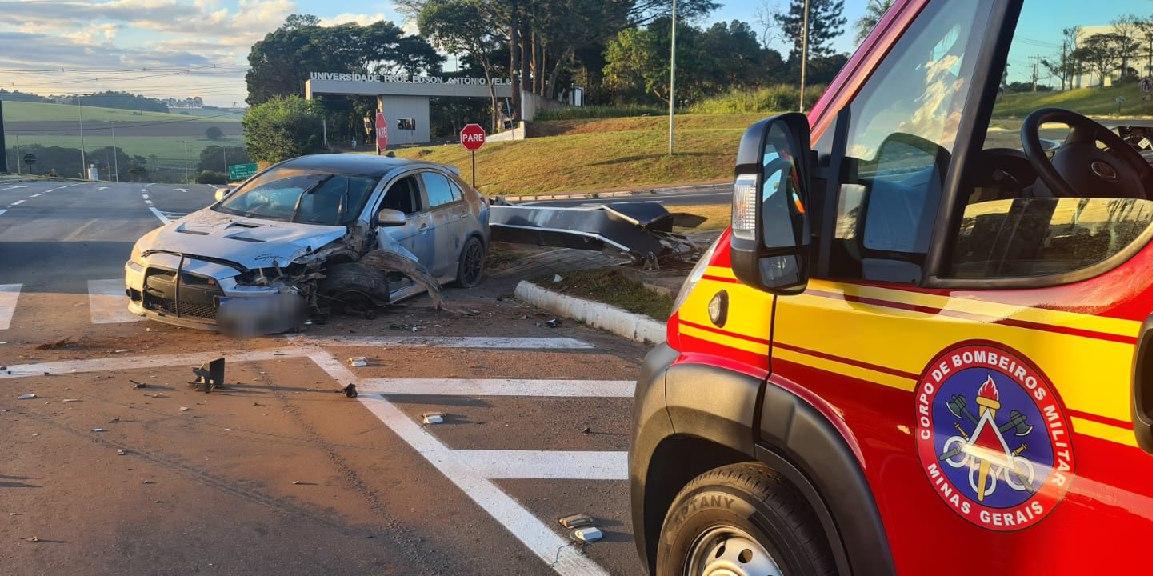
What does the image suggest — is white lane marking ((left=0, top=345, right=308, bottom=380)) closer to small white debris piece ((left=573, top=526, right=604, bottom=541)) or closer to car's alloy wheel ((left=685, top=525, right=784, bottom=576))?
small white debris piece ((left=573, top=526, right=604, bottom=541))

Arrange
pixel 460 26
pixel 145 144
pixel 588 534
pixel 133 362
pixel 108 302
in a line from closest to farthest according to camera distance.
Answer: pixel 588 534, pixel 133 362, pixel 108 302, pixel 460 26, pixel 145 144

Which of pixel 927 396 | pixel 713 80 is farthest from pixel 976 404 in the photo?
pixel 713 80

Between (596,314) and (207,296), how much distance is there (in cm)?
360

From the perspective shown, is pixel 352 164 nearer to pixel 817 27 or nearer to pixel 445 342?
pixel 445 342

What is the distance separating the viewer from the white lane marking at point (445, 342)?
8305 mm

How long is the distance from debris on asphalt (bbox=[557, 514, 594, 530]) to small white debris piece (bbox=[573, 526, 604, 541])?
0.06 m

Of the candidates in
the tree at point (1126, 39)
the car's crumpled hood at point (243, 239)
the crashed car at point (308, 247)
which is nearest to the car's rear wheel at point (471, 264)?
the crashed car at point (308, 247)

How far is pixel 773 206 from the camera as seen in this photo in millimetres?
2312

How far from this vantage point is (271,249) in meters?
8.42

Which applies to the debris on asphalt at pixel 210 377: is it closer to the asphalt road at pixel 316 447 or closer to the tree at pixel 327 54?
the asphalt road at pixel 316 447

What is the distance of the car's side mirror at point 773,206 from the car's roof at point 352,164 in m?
8.03

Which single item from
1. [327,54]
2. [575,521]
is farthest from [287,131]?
[575,521]

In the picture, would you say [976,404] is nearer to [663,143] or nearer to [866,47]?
[866,47]

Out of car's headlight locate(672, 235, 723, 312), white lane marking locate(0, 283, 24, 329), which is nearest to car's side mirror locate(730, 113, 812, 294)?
car's headlight locate(672, 235, 723, 312)
